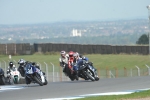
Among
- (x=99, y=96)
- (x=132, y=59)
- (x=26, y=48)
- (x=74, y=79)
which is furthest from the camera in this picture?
(x=26, y=48)

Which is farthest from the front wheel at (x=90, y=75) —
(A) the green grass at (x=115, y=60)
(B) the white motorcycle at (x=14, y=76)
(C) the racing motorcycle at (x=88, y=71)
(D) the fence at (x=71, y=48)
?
(D) the fence at (x=71, y=48)

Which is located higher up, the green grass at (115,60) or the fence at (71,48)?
the fence at (71,48)

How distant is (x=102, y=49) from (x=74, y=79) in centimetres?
3989

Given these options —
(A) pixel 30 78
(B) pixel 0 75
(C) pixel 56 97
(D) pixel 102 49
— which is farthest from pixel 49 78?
(D) pixel 102 49

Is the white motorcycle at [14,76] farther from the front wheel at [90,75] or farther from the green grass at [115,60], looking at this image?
the green grass at [115,60]

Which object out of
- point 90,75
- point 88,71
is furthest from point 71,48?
point 90,75

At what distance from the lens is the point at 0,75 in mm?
30062

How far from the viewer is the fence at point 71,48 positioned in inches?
2584

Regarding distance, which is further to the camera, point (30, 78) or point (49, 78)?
point (49, 78)

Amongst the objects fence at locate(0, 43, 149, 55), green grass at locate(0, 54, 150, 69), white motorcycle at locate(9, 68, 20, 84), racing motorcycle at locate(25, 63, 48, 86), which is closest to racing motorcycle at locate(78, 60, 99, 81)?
racing motorcycle at locate(25, 63, 48, 86)

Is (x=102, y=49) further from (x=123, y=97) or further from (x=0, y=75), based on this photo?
(x=123, y=97)

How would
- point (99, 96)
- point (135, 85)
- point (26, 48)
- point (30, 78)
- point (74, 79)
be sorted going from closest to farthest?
point (99, 96)
point (135, 85)
point (30, 78)
point (74, 79)
point (26, 48)

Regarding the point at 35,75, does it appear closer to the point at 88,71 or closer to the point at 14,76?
the point at 88,71

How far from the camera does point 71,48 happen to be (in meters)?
72.1
